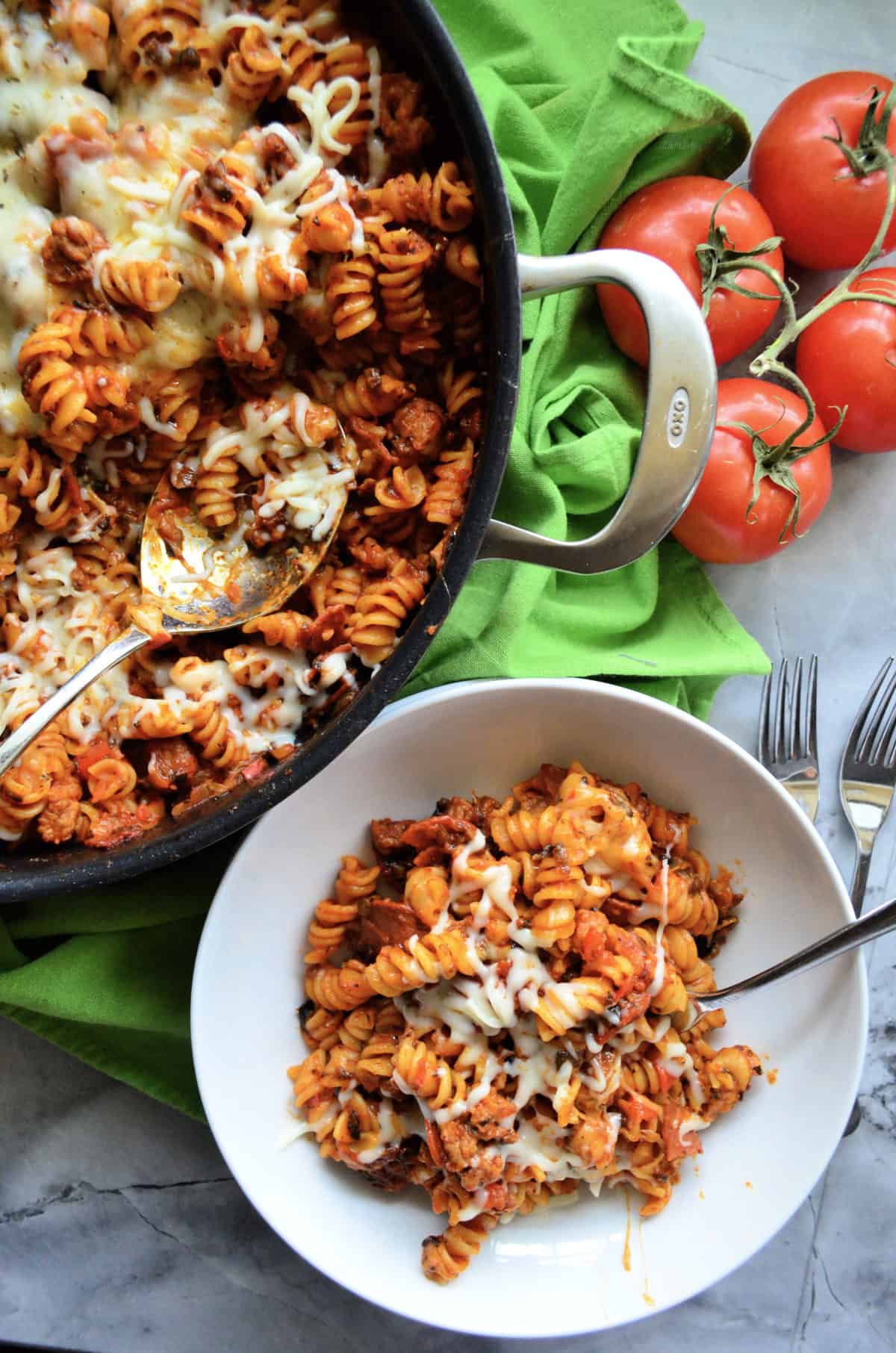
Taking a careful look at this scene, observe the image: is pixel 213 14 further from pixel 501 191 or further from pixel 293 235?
pixel 501 191

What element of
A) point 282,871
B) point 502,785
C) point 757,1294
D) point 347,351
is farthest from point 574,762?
point 757,1294

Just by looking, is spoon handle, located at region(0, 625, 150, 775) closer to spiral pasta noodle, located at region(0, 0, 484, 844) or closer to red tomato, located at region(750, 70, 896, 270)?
spiral pasta noodle, located at region(0, 0, 484, 844)

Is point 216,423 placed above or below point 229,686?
above

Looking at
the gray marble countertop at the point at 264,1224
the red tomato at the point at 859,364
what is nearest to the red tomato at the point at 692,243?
the red tomato at the point at 859,364

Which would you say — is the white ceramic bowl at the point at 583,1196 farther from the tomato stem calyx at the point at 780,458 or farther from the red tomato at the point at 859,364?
the red tomato at the point at 859,364

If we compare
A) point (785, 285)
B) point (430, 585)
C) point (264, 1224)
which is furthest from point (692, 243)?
point (264, 1224)

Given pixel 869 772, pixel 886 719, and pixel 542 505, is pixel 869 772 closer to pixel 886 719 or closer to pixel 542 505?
pixel 886 719

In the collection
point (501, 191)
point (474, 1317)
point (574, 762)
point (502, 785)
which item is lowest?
point (474, 1317)
